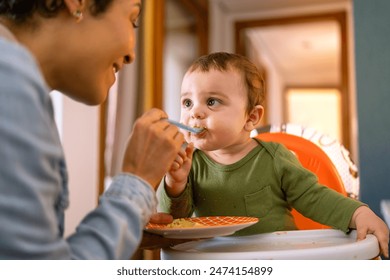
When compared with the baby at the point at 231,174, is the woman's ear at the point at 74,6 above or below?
above

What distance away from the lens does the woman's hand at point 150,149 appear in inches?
18.1

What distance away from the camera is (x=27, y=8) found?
465 mm

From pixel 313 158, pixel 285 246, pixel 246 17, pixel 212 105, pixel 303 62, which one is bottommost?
pixel 285 246

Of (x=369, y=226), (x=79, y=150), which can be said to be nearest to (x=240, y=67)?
(x=369, y=226)

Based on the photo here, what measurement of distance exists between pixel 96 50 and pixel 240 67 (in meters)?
0.32

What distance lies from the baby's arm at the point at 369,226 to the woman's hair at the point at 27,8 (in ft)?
1.55

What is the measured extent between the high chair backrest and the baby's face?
23cm

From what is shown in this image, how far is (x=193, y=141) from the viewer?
0.71 meters

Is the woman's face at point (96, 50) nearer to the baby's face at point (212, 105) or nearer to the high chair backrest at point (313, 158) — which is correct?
the baby's face at point (212, 105)

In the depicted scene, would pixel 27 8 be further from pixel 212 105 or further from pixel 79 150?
pixel 79 150

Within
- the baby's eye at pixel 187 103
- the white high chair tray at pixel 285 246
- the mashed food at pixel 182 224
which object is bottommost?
the white high chair tray at pixel 285 246

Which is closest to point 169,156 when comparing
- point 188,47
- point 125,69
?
point 125,69

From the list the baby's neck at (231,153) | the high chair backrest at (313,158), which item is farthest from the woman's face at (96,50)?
the high chair backrest at (313,158)

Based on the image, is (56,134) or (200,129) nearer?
(56,134)
